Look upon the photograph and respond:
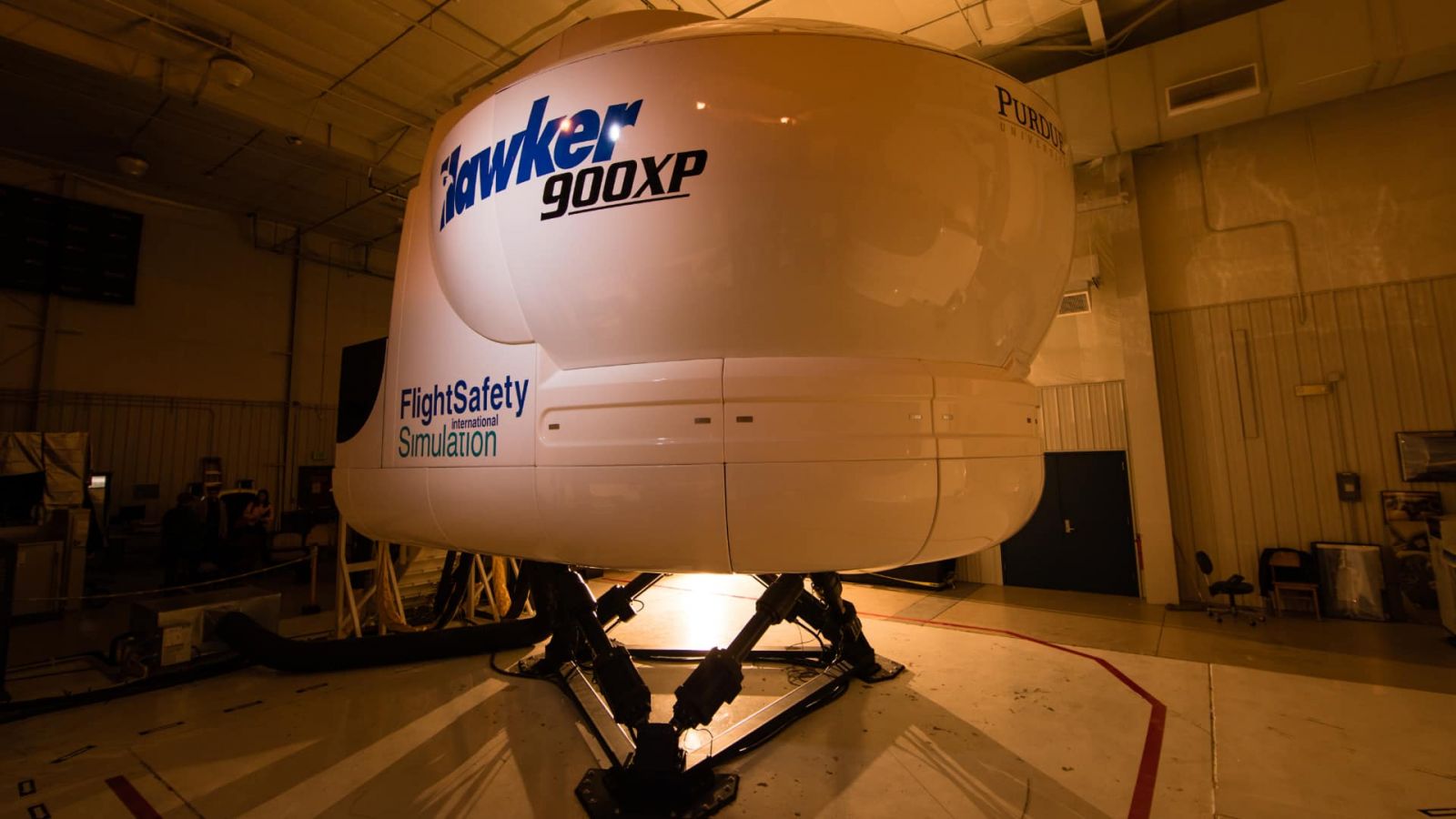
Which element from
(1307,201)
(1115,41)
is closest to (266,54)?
(1115,41)

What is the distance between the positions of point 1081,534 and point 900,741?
18.8 ft

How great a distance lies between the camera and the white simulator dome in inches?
67.1

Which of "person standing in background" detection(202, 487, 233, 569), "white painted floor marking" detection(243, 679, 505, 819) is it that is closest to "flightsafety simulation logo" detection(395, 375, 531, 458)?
"white painted floor marking" detection(243, 679, 505, 819)

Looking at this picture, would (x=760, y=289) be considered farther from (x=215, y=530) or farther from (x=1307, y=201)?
(x=215, y=530)

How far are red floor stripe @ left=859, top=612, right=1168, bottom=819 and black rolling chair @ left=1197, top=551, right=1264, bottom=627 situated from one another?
8.67ft

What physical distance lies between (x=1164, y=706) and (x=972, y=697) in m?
1.28

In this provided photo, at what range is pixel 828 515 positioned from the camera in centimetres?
171

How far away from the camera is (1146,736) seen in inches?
146

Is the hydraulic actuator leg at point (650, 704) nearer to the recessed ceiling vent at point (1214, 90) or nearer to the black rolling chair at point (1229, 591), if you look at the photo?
the black rolling chair at point (1229, 591)

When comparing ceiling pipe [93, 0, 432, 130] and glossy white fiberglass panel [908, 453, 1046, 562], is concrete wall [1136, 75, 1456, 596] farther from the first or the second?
ceiling pipe [93, 0, 432, 130]

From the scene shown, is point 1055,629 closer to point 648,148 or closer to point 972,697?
point 972,697

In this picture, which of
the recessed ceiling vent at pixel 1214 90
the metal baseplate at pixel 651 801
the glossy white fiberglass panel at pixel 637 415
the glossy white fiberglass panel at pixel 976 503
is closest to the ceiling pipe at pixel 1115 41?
the recessed ceiling vent at pixel 1214 90

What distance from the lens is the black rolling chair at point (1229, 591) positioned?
21.4ft

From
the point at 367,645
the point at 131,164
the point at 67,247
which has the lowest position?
the point at 367,645
